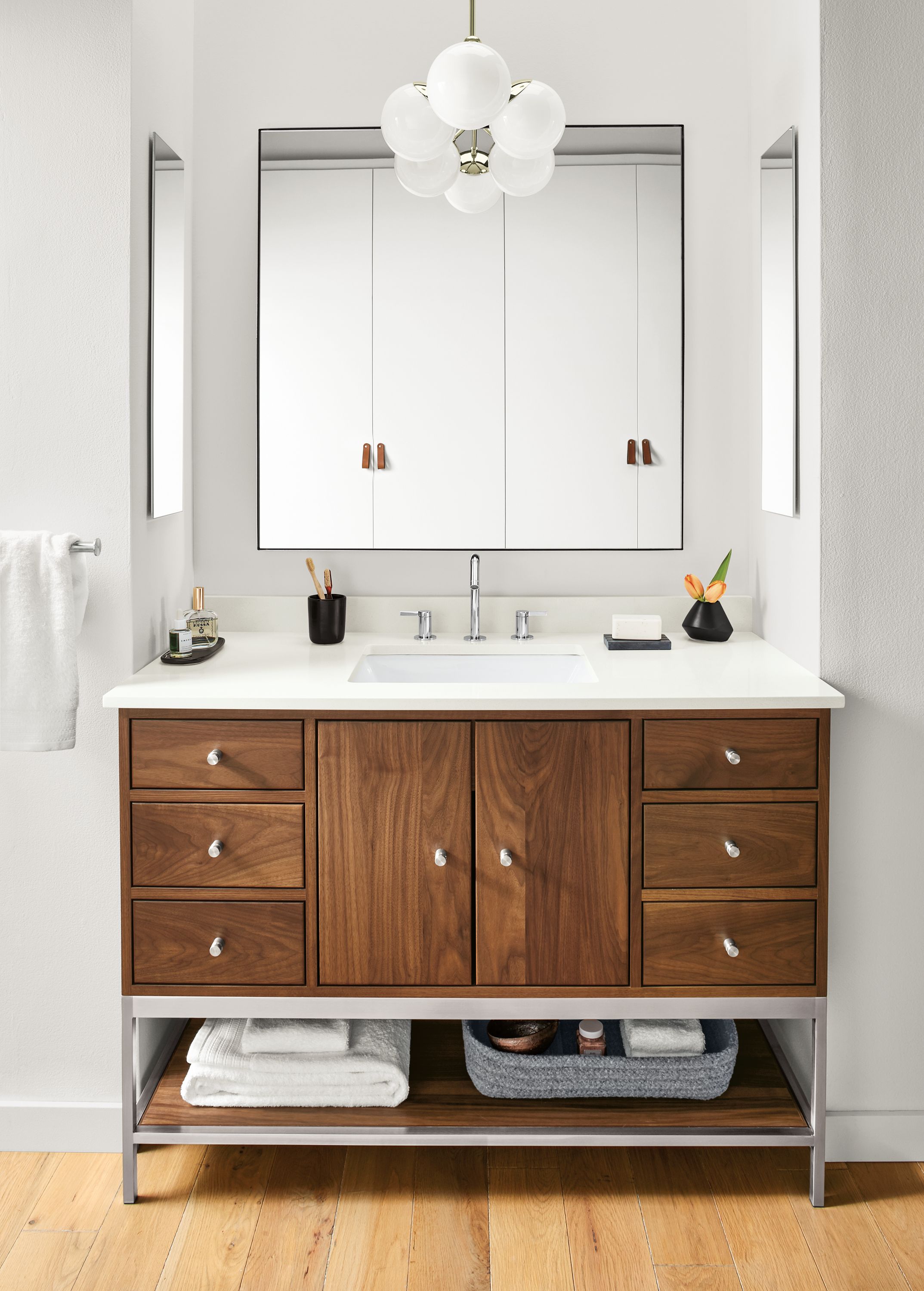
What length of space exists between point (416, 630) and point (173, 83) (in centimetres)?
131

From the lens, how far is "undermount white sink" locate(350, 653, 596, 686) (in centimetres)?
243

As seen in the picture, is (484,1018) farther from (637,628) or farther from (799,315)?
(799,315)

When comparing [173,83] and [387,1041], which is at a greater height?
[173,83]

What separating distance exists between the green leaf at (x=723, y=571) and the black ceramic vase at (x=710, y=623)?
7 centimetres

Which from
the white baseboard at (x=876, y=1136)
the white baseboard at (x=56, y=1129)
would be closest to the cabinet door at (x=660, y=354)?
the white baseboard at (x=876, y=1136)

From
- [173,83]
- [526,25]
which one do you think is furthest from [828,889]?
[173,83]

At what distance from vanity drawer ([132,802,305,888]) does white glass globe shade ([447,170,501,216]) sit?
1.18 meters

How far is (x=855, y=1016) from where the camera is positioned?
2.11 meters

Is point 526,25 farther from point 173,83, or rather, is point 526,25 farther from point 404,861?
point 404,861

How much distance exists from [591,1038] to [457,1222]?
1.33 feet

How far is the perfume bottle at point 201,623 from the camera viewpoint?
7.63ft

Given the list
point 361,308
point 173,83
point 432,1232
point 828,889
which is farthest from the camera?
point 361,308

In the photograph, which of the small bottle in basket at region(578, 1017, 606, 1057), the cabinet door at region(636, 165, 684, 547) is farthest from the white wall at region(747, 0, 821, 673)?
the small bottle in basket at region(578, 1017, 606, 1057)

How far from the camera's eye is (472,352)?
2551 mm
